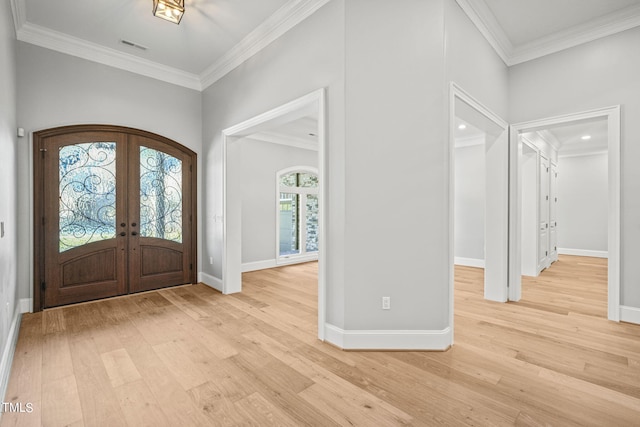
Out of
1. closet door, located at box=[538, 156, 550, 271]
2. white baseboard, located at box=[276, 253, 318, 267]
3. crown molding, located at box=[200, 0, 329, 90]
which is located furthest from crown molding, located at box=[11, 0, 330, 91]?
closet door, located at box=[538, 156, 550, 271]

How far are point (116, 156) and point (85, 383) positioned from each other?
2.97 m

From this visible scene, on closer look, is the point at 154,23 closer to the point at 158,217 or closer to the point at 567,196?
the point at 158,217

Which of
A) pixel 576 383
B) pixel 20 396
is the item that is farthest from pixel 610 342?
pixel 20 396

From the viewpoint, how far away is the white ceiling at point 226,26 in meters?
3.09

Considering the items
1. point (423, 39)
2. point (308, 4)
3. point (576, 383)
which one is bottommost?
point (576, 383)

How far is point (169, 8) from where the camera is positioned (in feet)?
9.47

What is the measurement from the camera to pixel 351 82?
262 centimetres

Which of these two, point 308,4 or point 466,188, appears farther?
point 466,188

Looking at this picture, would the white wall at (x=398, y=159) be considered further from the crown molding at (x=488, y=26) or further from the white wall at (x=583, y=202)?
the white wall at (x=583, y=202)

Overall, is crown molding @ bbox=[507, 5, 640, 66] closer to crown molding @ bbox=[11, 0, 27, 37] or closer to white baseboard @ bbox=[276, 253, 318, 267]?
white baseboard @ bbox=[276, 253, 318, 267]

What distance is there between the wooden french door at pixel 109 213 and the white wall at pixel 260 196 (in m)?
1.41

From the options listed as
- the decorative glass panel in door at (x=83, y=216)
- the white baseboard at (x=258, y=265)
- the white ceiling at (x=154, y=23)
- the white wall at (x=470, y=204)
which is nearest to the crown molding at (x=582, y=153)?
the white wall at (x=470, y=204)

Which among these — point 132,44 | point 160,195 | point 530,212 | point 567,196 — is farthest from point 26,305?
point 567,196

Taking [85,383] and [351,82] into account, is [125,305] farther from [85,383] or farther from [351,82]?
[351,82]
